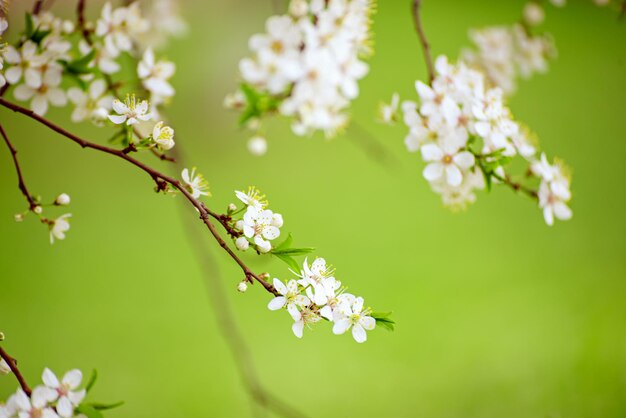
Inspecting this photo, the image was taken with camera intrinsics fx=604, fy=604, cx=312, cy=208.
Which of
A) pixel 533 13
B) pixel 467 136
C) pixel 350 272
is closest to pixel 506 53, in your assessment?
pixel 533 13

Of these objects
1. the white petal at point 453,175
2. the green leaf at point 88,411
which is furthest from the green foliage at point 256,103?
the green leaf at point 88,411

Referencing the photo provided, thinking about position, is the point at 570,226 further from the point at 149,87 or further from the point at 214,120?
the point at 149,87

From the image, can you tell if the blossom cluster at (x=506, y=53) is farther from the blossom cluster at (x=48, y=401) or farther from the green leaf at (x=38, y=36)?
the blossom cluster at (x=48, y=401)

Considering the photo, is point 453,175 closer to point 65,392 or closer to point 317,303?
point 317,303

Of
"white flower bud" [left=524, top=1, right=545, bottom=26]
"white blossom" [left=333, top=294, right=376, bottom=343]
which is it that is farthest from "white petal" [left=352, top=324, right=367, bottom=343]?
"white flower bud" [left=524, top=1, right=545, bottom=26]

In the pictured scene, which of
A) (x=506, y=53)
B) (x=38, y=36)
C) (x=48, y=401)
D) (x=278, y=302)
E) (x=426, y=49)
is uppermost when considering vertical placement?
(x=506, y=53)

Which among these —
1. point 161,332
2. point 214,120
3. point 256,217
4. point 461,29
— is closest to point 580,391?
point 161,332
